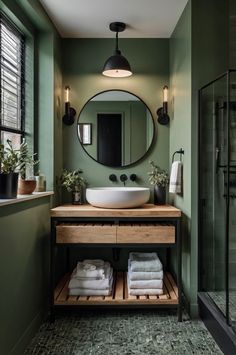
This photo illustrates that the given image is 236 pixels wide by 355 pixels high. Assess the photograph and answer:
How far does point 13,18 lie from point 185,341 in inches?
103

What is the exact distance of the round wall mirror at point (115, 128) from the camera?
3262mm

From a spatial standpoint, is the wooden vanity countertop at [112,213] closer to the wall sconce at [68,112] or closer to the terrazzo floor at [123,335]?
the terrazzo floor at [123,335]

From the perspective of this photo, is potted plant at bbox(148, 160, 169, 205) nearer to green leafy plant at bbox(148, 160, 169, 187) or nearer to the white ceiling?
green leafy plant at bbox(148, 160, 169, 187)

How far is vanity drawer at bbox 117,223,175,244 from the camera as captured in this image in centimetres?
258

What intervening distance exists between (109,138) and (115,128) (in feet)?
0.38

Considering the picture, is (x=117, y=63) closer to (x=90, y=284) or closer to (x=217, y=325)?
(x=90, y=284)

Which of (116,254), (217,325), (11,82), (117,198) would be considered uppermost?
(11,82)

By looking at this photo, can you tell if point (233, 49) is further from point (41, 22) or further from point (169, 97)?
point (41, 22)

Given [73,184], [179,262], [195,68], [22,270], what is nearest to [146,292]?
[179,262]

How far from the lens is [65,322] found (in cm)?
255

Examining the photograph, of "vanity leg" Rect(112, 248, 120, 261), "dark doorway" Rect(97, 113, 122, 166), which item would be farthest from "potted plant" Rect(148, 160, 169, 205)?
"vanity leg" Rect(112, 248, 120, 261)

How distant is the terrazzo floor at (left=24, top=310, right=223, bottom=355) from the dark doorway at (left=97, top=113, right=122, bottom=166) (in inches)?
55.8

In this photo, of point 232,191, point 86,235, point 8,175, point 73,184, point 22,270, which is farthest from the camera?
point 73,184

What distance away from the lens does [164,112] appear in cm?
326
